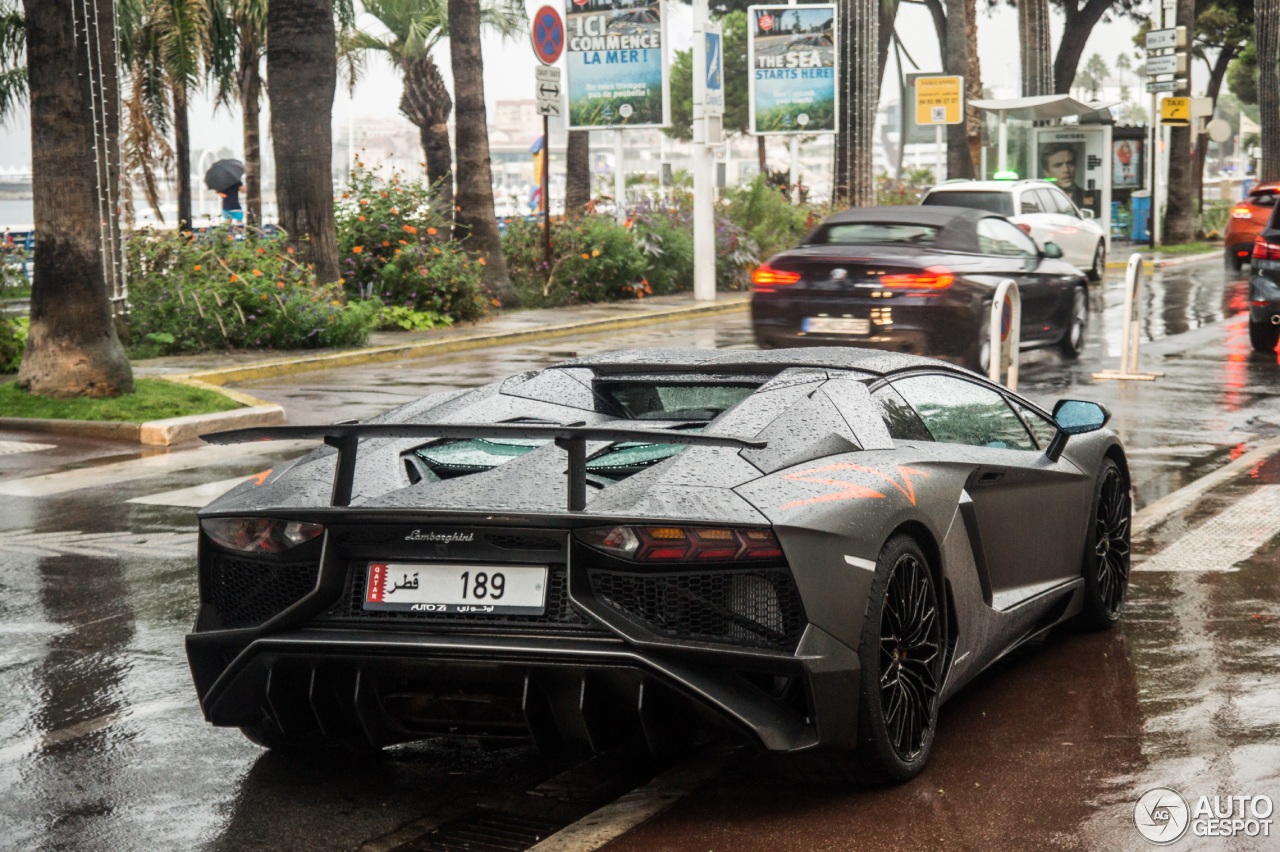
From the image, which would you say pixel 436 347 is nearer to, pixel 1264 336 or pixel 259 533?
pixel 1264 336

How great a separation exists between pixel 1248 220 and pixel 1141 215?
11382mm

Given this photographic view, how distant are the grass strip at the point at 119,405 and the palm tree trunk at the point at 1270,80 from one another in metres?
43.7

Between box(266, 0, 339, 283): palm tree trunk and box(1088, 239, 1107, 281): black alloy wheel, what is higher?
box(266, 0, 339, 283): palm tree trunk

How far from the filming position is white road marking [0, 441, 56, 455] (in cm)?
1223

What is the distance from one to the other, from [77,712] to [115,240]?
12395 millimetres

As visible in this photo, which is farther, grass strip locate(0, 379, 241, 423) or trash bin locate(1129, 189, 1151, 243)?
trash bin locate(1129, 189, 1151, 243)

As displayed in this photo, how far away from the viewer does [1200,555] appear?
8.05 m

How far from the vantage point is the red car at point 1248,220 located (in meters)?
31.8

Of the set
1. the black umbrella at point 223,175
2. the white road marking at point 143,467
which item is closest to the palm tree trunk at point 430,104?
the black umbrella at point 223,175

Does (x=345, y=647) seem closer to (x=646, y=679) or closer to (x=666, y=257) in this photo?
(x=646, y=679)

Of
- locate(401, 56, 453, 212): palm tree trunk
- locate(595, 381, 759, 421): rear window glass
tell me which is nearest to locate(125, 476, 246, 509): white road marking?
locate(595, 381, 759, 421): rear window glass

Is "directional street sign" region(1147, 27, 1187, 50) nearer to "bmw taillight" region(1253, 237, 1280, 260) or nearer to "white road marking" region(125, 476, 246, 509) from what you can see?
"bmw taillight" region(1253, 237, 1280, 260)

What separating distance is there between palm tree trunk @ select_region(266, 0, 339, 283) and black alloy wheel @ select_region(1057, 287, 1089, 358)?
8339 mm

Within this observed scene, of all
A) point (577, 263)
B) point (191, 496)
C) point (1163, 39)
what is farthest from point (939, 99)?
point (191, 496)
